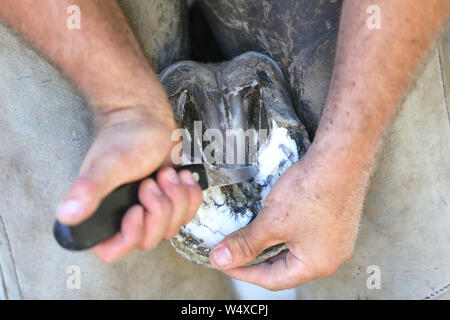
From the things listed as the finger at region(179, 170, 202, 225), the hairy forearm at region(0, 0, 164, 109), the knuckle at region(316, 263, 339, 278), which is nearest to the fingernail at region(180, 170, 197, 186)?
the finger at region(179, 170, 202, 225)

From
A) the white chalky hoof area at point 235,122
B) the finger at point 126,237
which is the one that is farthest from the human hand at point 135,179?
the white chalky hoof area at point 235,122

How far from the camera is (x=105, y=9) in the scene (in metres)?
0.62

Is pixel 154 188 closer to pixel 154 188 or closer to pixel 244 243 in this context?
pixel 154 188

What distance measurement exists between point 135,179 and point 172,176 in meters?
0.04

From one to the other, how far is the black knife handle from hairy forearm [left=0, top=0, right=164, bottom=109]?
13 cm

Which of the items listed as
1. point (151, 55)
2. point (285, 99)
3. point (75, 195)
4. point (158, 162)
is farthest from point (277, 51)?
point (75, 195)

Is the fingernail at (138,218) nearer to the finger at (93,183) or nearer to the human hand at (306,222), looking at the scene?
the finger at (93,183)

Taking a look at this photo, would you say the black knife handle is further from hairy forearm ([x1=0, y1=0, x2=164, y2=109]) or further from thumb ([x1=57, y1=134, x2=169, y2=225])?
hairy forearm ([x1=0, y1=0, x2=164, y2=109])

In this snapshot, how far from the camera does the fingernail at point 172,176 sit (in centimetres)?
54

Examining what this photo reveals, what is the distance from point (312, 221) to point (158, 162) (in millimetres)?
215

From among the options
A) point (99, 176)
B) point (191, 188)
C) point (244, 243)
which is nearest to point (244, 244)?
point (244, 243)

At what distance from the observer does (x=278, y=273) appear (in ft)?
2.16

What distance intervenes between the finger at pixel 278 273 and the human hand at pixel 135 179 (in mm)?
159
